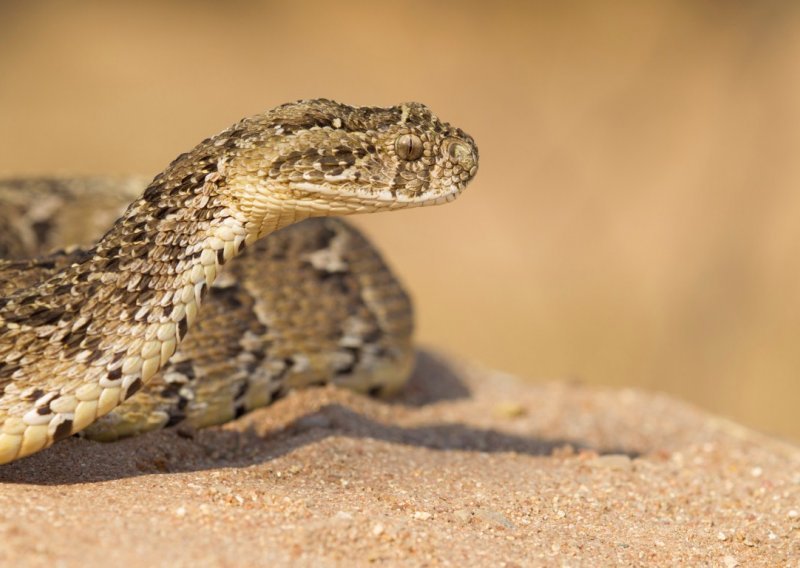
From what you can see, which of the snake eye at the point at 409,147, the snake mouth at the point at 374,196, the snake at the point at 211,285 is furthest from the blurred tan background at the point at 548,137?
the snake eye at the point at 409,147

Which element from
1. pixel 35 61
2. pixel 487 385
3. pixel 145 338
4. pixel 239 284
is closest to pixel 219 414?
pixel 239 284

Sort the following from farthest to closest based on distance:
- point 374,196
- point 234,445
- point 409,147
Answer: point 234,445
point 409,147
point 374,196

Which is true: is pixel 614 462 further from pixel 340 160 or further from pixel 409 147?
pixel 340 160

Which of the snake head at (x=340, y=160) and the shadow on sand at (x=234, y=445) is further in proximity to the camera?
the snake head at (x=340, y=160)

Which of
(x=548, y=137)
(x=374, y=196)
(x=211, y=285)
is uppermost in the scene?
(x=548, y=137)

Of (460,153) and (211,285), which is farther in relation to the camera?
(460,153)

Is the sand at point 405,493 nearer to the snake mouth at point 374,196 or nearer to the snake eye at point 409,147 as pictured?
the snake mouth at point 374,196

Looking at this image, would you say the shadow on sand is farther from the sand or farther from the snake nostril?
the snake nostril

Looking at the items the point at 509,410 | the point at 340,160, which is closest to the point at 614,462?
the point at 509,410

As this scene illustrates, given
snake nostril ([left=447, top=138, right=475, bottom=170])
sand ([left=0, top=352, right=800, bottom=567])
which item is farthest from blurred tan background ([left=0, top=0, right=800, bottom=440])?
snake nostril ([left=447, top=138, right=475, bottom=170])
